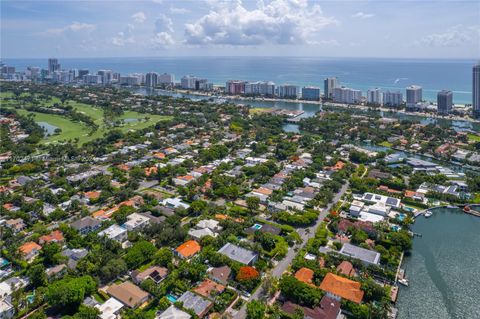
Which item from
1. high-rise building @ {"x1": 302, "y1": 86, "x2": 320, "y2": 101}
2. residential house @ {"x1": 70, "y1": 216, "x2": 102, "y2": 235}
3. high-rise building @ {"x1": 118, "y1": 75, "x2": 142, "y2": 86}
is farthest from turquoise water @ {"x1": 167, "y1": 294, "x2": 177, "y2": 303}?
high-rise building @ {"x1": 118, "y1": 75, "x2": 142, "y2": 86}

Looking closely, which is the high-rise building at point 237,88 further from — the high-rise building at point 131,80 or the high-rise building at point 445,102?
the high-rise building at point 445,102

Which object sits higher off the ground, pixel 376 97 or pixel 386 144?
pixel 376 97

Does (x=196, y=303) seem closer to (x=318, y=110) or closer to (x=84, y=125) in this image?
(x=84, y=125)

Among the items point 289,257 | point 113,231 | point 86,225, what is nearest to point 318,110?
point 289,257

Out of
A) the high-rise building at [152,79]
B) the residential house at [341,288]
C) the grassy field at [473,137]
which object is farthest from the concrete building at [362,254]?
the high-rise building at [152,79]

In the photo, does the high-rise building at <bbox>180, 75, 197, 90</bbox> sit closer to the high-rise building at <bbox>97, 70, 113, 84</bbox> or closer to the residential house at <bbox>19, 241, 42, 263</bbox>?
the high-rise building at <bbox>97, 70, 113, 84</bbox>

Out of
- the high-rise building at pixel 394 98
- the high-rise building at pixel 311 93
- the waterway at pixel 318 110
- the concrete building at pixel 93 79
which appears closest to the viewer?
the waterway at pixel 318 110
